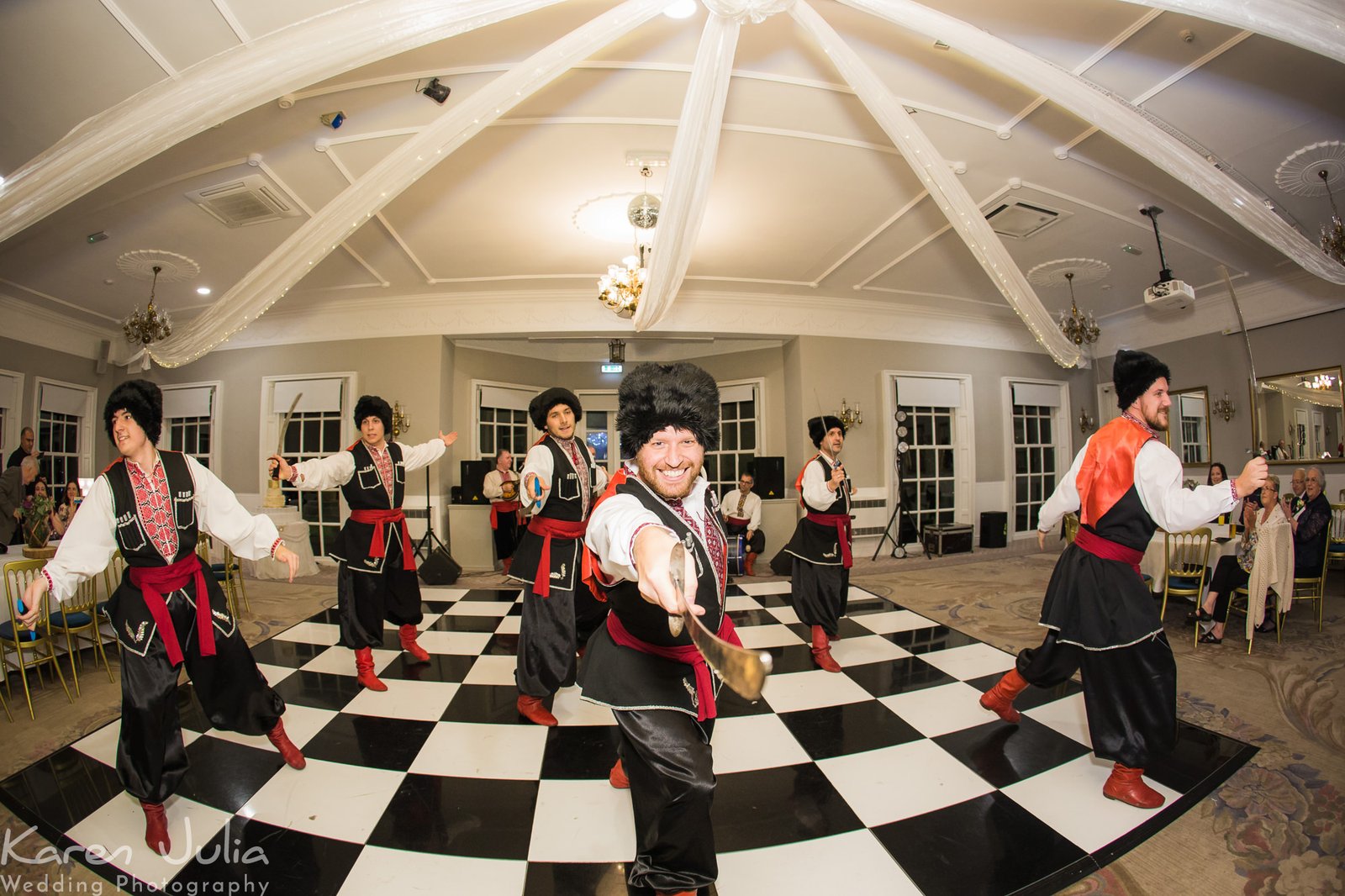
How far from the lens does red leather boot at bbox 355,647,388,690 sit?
99.7 inches

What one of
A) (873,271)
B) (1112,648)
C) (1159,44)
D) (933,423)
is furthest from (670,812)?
(933,423)

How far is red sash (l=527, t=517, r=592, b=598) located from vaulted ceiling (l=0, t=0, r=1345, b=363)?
154 centimetres

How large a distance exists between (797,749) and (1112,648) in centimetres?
116

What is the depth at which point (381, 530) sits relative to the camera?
8.75ft

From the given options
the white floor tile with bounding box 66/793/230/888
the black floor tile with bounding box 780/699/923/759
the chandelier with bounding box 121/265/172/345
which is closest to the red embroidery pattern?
the white floor tile with bounding box 66/793/230/888

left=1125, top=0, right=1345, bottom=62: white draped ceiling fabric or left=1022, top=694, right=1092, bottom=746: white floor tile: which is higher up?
left=1125, top=0, right=1345, bottom=62: white draped ceiling fabric

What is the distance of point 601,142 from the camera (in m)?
3.16

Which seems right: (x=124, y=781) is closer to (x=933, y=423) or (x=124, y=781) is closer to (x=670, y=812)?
(x=670, y=812)

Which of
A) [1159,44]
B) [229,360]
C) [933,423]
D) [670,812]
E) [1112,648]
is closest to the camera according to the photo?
[670,812]

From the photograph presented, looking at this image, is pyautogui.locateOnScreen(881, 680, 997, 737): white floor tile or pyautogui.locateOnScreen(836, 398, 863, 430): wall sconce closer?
pyautogui.locateOnScreen(881, 680, 997, 737): white floor tile

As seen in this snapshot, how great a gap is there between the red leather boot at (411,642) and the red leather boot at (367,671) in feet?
0.86

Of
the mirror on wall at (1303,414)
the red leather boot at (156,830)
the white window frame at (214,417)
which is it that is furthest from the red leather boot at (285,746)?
the mirror on wall at (1303,414)

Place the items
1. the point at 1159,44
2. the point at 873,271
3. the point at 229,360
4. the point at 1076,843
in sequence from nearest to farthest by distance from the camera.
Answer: the point at 1076,843 < the point at 1159,44 < the point at 873,271 < the point at 229,360

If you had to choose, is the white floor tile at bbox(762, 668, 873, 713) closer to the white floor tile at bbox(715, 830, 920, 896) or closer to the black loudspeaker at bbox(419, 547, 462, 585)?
the white floor tile at bbox(715, 830, 920, 896)
